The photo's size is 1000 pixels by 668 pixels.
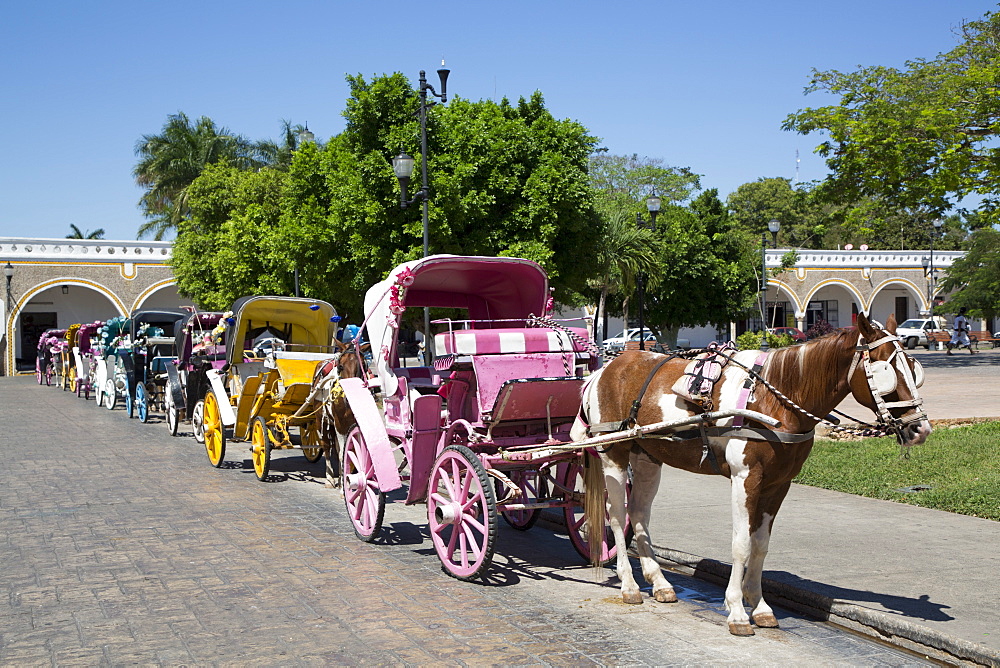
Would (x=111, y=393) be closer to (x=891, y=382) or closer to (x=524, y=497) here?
(x=524, y=497)

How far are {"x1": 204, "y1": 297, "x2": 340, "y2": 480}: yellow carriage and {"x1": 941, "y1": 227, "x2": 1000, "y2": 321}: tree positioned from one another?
129 feet

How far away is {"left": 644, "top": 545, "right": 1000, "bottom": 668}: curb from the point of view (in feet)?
16.4

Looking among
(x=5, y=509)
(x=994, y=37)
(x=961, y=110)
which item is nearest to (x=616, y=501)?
(x=5, y=509)

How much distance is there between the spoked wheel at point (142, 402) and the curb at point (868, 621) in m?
15.7

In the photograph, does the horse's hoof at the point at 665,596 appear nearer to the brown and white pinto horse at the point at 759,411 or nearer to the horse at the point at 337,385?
the brown and white pinto horse at the point at 759,411

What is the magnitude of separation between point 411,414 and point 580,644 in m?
2.87

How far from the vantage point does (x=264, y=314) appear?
13172mm

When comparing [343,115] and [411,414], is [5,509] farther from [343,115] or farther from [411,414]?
[343,115]

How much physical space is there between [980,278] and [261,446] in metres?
41.8

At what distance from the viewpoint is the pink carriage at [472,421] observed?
6949mm

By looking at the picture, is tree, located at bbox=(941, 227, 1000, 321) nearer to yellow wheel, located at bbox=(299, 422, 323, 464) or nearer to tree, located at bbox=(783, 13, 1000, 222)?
tree, located at bbox=(783, 13, 1000, 222)

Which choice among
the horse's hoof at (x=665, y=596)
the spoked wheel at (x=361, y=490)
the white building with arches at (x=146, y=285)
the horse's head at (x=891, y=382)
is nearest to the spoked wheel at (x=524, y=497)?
the spoked wheel at (x=361, y=490)

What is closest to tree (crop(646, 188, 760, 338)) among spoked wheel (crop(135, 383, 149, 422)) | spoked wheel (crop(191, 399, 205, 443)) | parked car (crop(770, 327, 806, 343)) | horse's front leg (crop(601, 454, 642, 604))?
parked car (crop(770, 327, 806, 343))

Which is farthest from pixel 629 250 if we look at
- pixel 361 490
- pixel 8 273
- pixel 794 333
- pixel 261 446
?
pixel 8 273
